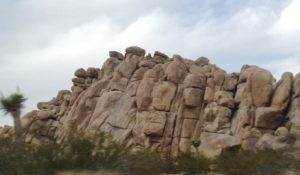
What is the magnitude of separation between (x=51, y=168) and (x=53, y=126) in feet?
140

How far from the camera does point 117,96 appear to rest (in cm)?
6197

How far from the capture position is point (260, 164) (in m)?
28.7

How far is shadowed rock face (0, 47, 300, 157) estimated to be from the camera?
1940 inches

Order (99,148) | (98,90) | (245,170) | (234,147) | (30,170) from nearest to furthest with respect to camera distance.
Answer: (30,170), (99,148), (245,170), (234,147), (98,90)

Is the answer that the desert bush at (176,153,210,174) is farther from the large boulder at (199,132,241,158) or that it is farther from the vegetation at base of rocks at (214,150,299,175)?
the large boulder at (199,132,241,158)

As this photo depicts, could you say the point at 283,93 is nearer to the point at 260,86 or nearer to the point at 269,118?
the point at 260,86

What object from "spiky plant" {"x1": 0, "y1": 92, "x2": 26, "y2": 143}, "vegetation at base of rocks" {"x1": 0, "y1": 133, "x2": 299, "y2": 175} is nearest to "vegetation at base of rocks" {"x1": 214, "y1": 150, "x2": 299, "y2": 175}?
"vegetation at base of rocks" {"x1": 0, "y1": 133, "x2": 299, "y2": 175}

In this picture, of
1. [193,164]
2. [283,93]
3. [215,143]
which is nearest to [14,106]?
[193,164]

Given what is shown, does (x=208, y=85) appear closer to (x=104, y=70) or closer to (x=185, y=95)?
(x=185, y=95)

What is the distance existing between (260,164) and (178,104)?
94.5 feet

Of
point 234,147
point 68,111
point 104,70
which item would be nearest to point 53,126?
point 68,111

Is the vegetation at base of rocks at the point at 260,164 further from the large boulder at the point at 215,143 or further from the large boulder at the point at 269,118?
the large boulder at the point at 269,118

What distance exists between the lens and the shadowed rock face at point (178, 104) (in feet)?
162

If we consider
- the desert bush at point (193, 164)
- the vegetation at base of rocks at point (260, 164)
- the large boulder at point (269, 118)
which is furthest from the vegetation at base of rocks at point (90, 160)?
the large boulder at point (269, 118)
